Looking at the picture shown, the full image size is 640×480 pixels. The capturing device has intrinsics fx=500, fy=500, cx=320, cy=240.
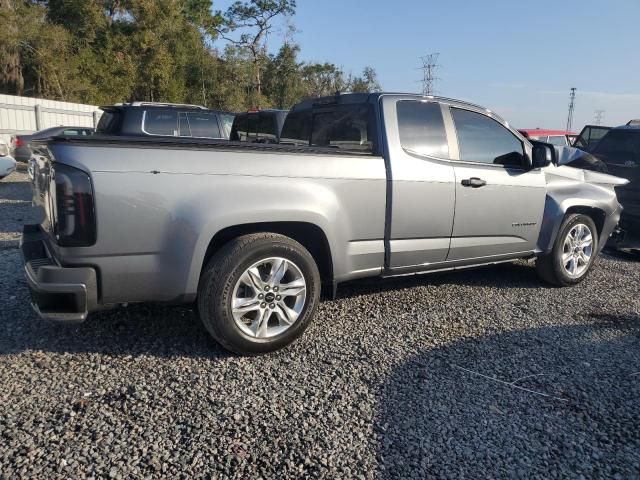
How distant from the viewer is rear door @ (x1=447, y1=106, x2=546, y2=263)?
436cm

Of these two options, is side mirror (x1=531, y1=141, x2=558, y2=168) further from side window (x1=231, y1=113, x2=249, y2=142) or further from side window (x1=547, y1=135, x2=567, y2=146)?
side window (x1=547, y1=135, x2=567, y2=146)

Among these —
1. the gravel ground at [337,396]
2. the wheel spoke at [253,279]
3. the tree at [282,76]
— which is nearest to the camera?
the gravel ground at [337,396]

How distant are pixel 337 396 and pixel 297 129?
288 centimetres

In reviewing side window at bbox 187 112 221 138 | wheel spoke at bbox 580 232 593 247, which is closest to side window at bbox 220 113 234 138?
side window at bbox 187 112 221 138

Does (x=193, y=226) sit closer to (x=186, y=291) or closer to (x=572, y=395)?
(x=186, y=291)

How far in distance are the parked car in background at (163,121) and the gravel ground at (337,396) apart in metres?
4.31

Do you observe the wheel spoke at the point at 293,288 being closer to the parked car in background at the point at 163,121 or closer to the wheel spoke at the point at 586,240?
the wheel spoke at the point at 586,240

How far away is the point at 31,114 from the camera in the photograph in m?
18.8

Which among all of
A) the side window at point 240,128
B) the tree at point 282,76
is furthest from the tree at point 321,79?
the side window at point 240,128

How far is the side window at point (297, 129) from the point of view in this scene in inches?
191

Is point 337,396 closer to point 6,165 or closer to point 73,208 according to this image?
point 73,208

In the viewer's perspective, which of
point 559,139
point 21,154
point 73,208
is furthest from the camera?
point 559,139

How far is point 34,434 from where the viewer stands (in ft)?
8.22

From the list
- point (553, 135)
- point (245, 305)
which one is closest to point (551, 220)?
point (245, 305)
